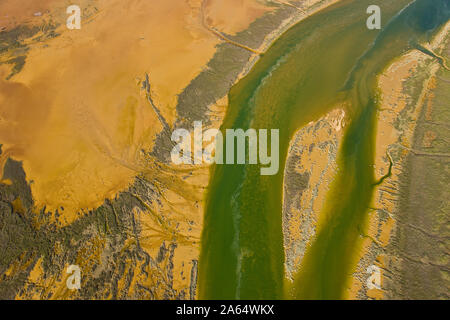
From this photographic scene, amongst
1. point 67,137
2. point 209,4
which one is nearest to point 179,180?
point 67,137

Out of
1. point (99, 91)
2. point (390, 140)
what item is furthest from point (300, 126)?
point (99, 91)

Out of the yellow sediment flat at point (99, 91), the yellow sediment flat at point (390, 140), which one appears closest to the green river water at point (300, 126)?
the yellow sediment flat at point (390, 140)

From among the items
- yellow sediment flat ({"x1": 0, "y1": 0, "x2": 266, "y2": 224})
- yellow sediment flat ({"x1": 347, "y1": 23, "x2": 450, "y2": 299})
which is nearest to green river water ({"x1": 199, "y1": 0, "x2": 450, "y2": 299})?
yellow sediment flat ({"x1": 347, "y1": 23, "x2": 450, "y2": 299})

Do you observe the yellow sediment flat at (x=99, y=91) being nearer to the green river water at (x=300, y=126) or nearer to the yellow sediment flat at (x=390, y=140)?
the green river water at (x=300, y=126)

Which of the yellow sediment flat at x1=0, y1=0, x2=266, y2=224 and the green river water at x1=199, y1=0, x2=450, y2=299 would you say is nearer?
the green river water at x1=199, y1=0, x2=450, y2=299

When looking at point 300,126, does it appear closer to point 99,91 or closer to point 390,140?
point 390,140

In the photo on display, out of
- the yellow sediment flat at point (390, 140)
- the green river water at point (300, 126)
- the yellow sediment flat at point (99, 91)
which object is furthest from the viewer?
the yellow sediment flat at point (99, 91)

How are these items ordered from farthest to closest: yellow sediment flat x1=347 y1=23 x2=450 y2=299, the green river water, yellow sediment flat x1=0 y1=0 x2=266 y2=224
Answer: yellow sediment flat x1=0 y1=0 x2=266 y2=224 < yellow sediment flat x1=347 y1=23 x2=450 y2=299 < the green river water

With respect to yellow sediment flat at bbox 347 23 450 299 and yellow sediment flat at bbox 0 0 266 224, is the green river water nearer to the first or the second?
yellow sediment flat at bbox 347 23 450 299

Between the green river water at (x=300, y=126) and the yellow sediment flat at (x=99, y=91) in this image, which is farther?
the yellow sediment flat at (x=99, y=91)
